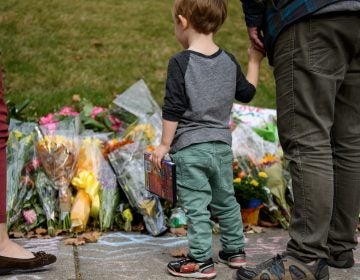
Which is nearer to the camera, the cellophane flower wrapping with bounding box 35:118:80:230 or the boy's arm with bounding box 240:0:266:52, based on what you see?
the boy's arm with bounding box 240:0:266:52

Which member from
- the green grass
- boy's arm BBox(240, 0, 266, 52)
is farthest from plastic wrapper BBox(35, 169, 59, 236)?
the green grass

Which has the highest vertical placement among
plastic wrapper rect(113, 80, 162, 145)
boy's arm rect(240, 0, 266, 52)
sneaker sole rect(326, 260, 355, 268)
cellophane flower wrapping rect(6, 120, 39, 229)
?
boy's arm rect(240, 0, 266, 52)

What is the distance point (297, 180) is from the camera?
298 centimetres

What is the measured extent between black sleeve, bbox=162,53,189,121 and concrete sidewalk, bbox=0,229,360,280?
77 centimetres

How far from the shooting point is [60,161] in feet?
13.6

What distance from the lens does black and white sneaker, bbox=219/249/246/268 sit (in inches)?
131

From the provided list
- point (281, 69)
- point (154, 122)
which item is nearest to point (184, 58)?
point (281, 69)

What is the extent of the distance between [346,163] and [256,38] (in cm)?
73

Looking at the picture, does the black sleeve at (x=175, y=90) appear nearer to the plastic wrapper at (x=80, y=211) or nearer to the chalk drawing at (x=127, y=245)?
the chalk drawing at (x=127, y=245)

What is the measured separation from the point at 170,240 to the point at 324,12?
5.43ft

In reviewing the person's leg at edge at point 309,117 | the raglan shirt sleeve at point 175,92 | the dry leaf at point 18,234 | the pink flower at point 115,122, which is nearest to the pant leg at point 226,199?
the raglan shirt sleeve at point 175,92

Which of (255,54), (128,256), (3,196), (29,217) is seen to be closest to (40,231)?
(29,217)

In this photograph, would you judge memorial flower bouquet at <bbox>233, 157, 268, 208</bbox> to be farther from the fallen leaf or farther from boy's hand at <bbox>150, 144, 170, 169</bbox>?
boy's hand at <bbox>150, 144, 170, 169</bbox>

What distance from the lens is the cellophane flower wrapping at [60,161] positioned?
13.4ft
